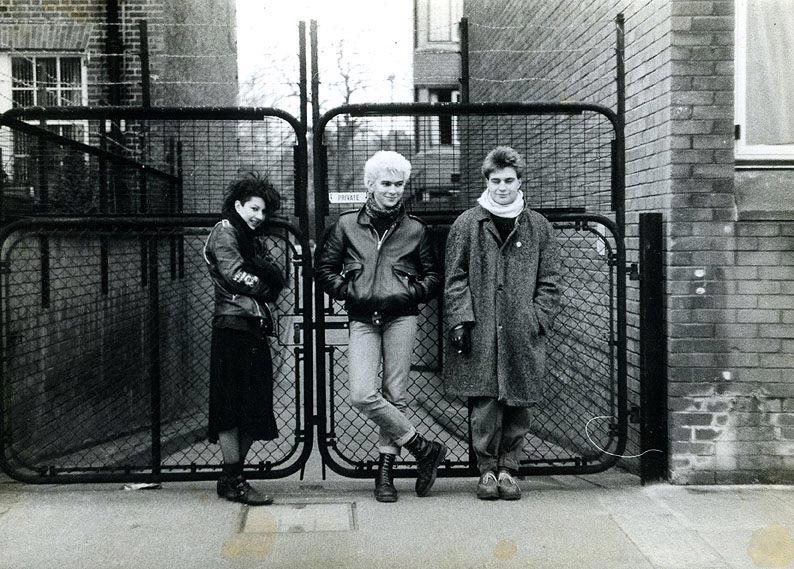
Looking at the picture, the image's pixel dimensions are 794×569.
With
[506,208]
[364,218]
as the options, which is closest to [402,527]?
Result: [364,218]

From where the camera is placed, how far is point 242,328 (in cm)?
462

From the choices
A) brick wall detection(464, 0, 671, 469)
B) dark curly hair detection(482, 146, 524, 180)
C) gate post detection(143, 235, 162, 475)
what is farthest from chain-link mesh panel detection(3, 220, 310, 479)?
brick wall detection(464, 0, 671, 469)

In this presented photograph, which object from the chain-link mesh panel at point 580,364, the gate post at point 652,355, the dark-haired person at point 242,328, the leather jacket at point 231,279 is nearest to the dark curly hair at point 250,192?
the dark-haired person at point 242,328

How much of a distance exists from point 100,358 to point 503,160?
457 centimetres

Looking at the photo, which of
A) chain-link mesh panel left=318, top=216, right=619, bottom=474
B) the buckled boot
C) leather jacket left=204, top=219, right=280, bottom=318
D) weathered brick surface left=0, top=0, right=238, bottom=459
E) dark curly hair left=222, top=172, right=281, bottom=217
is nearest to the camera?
leather jacket left=204, top=219, right=280, bottom=318

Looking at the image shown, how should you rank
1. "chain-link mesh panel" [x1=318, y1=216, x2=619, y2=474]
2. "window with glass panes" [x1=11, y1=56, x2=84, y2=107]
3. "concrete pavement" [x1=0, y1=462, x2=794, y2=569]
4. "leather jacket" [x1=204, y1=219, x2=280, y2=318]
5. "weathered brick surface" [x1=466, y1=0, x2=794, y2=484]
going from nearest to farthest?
"concrete pavement" [x1=0, y1=462, x2=794, y2=569], "leather jacket" [x1=204, y1=219, x2=280, y2=318], "weathered brick surface" [x1=466, y1=0, x2=794, y2=484], "chain-link mesh panel" [x1=318, y1=216, x2=619, y2=474], "window with glass panes" [x1=11, y1=56, x2=84, y2=107]

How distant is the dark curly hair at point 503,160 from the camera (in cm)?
461

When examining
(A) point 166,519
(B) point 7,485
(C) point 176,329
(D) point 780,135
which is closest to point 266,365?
(A) point 166,519

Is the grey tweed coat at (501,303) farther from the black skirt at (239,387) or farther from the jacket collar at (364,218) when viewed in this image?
the black skirt at (239,387)

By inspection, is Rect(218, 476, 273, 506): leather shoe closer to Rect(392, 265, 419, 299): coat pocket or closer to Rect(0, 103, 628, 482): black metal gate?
Rect(0, 103, 628, 482): black metal gate

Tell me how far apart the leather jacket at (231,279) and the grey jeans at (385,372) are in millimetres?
583

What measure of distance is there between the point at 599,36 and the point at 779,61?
1491mm

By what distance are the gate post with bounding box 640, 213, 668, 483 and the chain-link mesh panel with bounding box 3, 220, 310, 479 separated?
84.1 inches

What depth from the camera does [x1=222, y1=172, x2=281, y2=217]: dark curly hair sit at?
460cm
